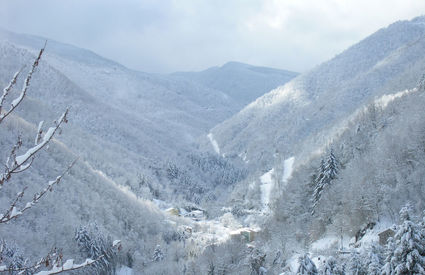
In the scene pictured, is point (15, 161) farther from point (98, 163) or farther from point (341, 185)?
point (98, 163)

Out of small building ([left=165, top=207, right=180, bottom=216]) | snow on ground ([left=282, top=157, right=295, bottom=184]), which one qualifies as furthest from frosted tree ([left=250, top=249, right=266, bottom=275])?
snow on ground ([left=282, top=157, right=295, bottom=184])

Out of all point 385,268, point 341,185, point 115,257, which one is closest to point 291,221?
point 341,185

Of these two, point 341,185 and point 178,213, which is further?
point 178,213

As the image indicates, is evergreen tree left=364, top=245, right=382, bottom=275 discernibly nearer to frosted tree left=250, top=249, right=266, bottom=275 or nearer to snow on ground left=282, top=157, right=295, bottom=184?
frosted tree left=250, top=249, right=266, bottom=275

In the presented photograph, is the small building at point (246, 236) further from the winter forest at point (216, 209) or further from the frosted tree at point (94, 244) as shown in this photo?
the frosted tree at point (94, 244)

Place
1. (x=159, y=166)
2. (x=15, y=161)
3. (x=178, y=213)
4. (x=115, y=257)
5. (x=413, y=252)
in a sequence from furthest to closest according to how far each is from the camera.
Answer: (x=159, y=166), (x=178, y=213), (x=115, y=257), (x=413, y=252), (x=15, y=161)

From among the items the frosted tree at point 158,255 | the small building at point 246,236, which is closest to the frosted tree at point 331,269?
the frosted tree at point 158,255

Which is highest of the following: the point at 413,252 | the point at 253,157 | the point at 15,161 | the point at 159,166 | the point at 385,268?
the point at 15,161

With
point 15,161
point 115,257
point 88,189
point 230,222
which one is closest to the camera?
point 15,161
